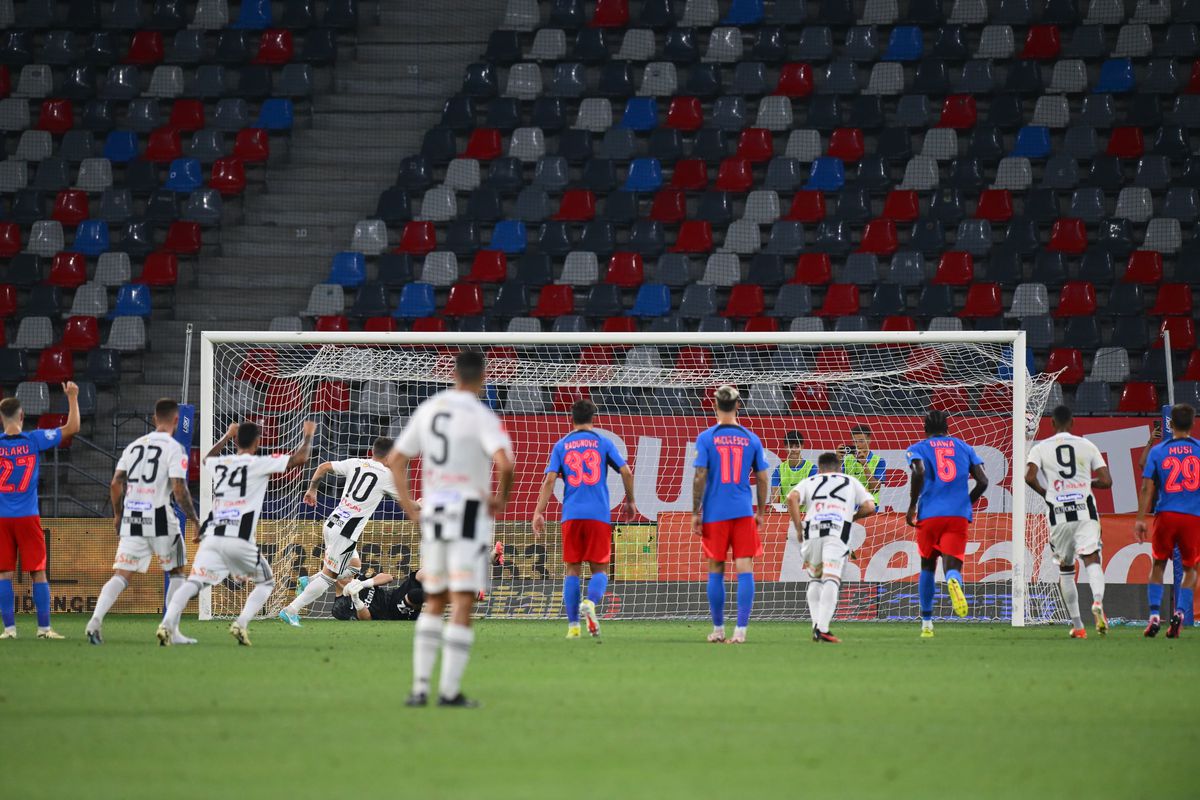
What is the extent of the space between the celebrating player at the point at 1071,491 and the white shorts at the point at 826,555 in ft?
8.79

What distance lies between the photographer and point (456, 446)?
7.78 meters

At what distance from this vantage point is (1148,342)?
2131cm

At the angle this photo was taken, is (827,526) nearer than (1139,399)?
Yes

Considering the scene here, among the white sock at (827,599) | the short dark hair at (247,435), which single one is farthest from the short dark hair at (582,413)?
the short dark hair at (247,435)

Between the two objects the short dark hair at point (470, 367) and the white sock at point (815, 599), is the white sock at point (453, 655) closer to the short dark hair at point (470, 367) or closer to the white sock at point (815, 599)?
the short dark hair at point (470, 367)

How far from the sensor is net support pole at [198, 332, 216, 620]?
16.4m

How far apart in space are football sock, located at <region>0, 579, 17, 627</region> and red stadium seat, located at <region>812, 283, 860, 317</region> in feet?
40.5

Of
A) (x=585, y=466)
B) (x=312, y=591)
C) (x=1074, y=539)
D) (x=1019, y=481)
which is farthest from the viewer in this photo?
(x=1019, y=481)

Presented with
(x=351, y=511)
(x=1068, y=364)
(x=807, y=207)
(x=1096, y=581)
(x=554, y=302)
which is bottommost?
(x=1096, y=581)

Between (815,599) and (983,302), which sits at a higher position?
(983,302)

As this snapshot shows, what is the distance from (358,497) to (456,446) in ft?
27.7

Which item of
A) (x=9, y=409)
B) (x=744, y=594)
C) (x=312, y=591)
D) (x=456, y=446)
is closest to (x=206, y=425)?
(x=312, y=591)

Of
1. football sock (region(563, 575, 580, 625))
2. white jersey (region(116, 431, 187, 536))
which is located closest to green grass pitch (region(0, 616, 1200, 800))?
white jersey (region(116, 431, 187, 536))

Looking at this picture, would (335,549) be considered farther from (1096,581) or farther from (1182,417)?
(1182,417)
